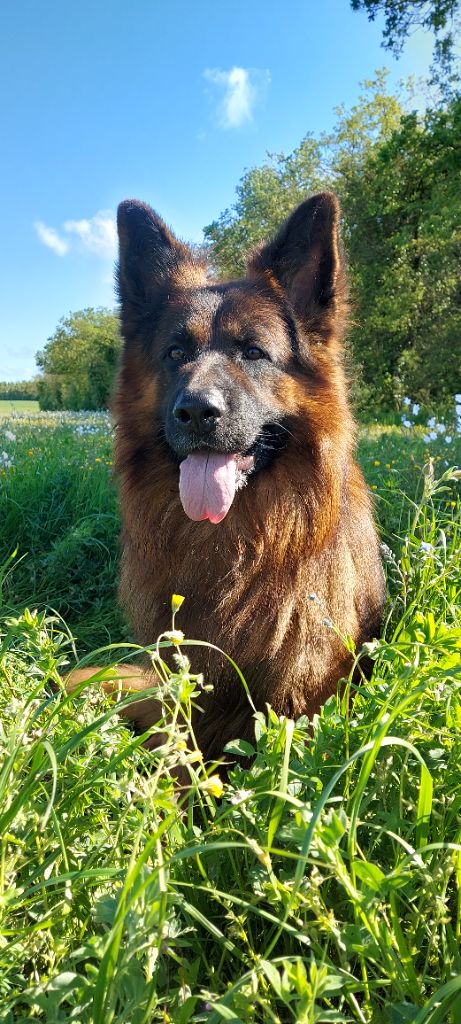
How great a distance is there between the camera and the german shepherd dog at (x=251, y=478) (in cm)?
255

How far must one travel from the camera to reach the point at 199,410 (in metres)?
2.48

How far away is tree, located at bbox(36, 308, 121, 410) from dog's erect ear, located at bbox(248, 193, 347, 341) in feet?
78.1

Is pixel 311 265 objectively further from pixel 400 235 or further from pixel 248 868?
pixel 400 235

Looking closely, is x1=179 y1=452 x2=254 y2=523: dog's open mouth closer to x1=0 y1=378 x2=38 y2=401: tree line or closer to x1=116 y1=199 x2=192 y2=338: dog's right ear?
x1=116 y1=199 x2=192 y2=338: dog's right ear

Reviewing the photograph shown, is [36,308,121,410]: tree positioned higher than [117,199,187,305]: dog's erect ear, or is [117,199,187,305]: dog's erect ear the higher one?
[36,308,121,410]: tree

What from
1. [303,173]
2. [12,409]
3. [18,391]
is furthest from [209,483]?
[18,391]

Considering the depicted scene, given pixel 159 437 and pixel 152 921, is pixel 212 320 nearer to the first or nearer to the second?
pixel 159 437

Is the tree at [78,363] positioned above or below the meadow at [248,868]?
above

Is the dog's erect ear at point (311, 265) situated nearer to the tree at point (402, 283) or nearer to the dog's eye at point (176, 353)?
the dog's eye at point (176, 353)

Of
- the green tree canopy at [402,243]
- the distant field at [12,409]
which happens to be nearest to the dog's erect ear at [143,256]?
the distant field at [12,409]

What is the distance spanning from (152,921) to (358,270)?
81.5ft

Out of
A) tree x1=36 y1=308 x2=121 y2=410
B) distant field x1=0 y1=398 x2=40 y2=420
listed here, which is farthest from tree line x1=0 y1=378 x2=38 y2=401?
distant field x1=0 y1=398 x2=40 y2=420

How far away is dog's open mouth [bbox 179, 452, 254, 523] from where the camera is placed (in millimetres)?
2578

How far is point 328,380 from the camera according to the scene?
2992mm
